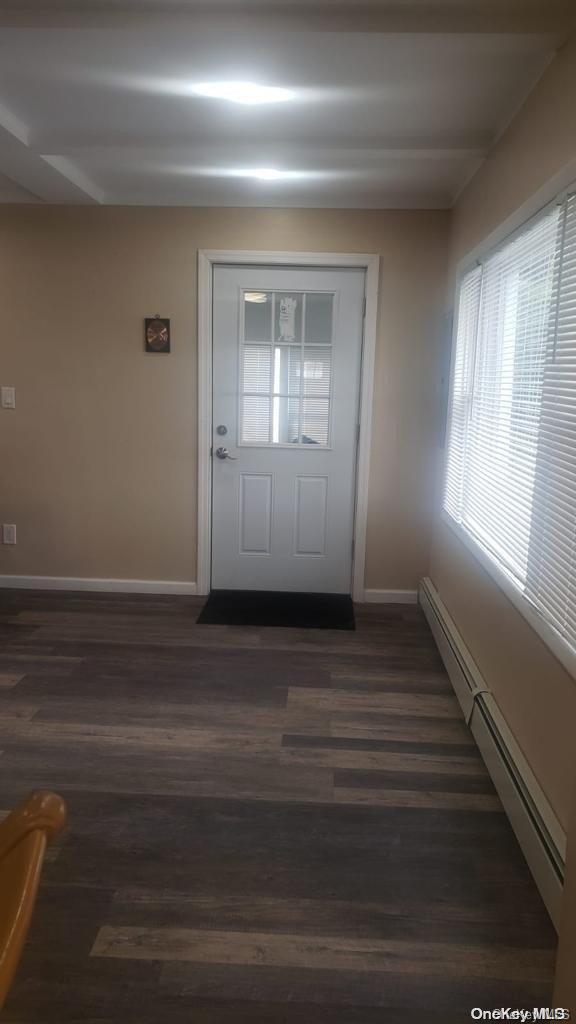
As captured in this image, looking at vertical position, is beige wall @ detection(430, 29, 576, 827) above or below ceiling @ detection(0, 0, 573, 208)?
below

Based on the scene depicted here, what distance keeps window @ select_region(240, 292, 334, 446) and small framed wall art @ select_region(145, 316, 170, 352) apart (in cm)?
46

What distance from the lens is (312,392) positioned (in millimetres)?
3762

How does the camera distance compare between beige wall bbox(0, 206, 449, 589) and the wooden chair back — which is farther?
beige wall bbox(0, 206, 449, 589)

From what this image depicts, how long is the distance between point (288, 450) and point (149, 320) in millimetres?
1117

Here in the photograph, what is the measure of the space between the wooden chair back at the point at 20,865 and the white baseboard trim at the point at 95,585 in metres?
3.12

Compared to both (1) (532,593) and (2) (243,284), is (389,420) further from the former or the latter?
(1) (532,593)

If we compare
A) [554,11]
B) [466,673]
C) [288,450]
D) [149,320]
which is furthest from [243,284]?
[466,673]

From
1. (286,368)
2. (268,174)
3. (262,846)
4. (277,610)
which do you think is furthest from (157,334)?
(262,846)

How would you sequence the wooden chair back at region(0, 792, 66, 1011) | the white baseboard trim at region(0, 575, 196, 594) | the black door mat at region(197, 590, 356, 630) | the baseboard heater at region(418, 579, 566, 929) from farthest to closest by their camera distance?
the white baseboard trim at region(0, 575, 196, 594) < the black door mat at region(197, 590, 356, 630) < the baseboard heater at region(418, 579, 566, 929) < the wooden chair back at region(0, 792, 66, 1011)

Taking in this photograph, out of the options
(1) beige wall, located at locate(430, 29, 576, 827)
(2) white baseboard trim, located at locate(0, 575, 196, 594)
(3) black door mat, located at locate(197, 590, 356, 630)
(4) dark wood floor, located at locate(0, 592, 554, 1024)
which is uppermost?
(1) beige wall, located at locate(430, 29, 576, 827)

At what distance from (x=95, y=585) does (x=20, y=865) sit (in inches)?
131

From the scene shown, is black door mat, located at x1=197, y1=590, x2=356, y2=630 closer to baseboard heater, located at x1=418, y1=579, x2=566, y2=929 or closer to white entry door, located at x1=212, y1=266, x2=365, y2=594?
white entry door, located at x1=212, y1=266, x2=365, y2=594

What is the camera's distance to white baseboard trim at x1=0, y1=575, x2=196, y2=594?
13.0 feet

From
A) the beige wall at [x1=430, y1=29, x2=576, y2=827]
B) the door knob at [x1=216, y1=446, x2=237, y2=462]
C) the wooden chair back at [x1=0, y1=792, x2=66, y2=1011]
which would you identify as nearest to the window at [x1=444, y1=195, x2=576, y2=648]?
the beige wall at [x1=430, y1=29, x2=576, y2=827]
